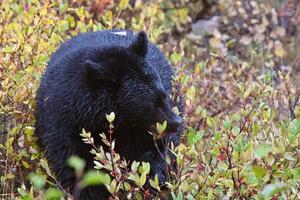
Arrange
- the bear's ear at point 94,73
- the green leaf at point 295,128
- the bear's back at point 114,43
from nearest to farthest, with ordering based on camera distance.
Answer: the green leaf at point 295,128 → the bear's ear at point 94,73 → the bear's back at point 114,43

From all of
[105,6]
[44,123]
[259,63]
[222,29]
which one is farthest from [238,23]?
[44,123]

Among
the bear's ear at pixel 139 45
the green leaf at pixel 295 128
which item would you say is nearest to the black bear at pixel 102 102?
the bear's ear at pixel 139 45

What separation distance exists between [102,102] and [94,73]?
179 millimetres

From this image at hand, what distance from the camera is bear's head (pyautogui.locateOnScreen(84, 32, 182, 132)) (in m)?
3.99

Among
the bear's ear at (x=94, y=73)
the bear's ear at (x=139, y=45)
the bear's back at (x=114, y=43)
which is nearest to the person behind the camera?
the bear's ear at (x=94, y=73)

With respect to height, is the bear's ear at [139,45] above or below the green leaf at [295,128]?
above

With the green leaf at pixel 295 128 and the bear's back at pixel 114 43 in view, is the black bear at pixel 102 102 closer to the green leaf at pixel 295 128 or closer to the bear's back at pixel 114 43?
the bear's back at pixel 114 43

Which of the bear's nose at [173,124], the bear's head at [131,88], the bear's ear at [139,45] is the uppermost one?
the bear's ear at [139,45]

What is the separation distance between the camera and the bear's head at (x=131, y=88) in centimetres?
399

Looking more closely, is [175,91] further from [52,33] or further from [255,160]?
[52,33]

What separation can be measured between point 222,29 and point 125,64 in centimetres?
529

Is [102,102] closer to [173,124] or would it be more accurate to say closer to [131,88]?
[131,88]

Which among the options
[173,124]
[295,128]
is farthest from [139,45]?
[295,128]

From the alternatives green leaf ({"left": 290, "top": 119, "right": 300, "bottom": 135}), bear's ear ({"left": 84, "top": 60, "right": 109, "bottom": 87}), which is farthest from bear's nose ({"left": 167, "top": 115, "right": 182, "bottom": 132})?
green leaf ({"left": 290, "top": 119, "right": 300, "bottom": 135})
